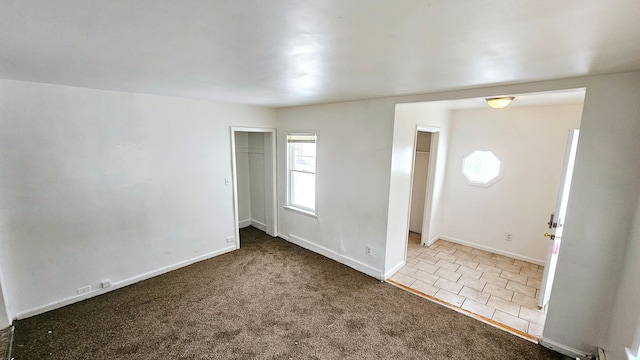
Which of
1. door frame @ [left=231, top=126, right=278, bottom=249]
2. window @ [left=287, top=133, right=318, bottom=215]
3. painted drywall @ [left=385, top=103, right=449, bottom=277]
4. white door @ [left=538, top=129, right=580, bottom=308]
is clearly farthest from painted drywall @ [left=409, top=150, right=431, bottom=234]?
door frame @ [left=231, top=126, right=278, bottom=249]

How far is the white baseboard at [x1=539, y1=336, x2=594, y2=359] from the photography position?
2194mm

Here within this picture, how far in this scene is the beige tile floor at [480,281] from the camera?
2824mm

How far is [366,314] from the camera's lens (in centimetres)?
275

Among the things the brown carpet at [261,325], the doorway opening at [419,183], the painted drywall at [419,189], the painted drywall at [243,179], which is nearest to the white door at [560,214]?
the brown carpet at [261,325]

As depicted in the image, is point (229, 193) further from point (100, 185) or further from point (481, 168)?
point (481, 168)

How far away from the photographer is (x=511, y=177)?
13.6ft

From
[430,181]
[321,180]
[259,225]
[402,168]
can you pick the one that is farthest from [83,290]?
[430,181]

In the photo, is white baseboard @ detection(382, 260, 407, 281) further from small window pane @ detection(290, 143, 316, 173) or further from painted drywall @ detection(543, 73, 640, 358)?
small window pane @ detection(290, 143, 316, 173)

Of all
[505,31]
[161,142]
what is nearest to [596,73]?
[505,31]

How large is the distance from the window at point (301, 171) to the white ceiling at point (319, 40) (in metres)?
2.04

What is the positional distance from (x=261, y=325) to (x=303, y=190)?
7.88ft

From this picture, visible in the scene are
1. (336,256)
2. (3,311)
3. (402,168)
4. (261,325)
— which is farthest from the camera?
(336,256)

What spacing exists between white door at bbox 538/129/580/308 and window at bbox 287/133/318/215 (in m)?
3.01

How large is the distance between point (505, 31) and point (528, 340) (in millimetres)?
2781
